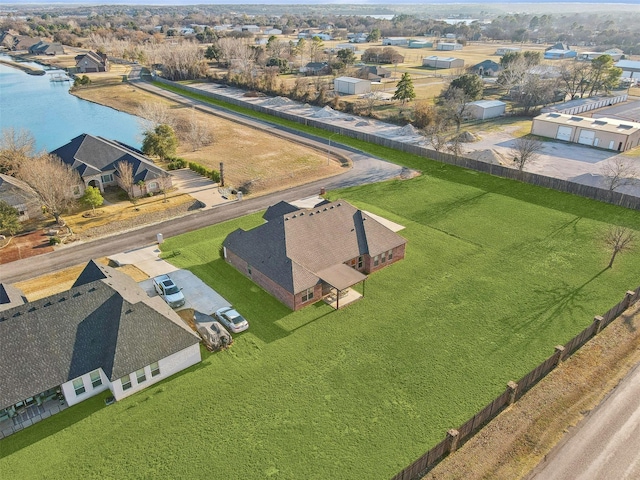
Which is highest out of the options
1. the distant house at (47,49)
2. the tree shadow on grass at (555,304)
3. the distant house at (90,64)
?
the distant house at (47,49)

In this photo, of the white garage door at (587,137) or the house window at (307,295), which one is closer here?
the house window at (307,295)

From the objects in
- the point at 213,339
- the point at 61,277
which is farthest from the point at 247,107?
the point at 213,339

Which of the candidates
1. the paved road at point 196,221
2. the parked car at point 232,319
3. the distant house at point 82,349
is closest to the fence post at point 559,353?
the parked car at point 232,319

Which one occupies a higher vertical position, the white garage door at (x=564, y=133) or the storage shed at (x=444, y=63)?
the storage shed at (x=444, y=63)

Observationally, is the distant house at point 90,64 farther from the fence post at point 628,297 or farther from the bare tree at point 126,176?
the fence post at point 628,297

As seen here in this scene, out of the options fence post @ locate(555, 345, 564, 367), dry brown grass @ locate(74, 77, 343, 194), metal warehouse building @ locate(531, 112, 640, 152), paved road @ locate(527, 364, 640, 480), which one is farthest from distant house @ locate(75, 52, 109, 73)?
paved road @ locate(527, 364, 640, 480)

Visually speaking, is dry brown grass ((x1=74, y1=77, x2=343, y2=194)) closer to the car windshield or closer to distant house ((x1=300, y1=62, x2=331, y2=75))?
the car windshield

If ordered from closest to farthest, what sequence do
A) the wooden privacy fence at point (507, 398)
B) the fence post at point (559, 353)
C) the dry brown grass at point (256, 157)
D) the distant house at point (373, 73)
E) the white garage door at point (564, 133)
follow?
1. the wooden privacy fence at point (507, 398)
2. the fence post at point (559, 353)
3. the dry brown grass at point (256, 157)
4. the white garage door at point (564, 133)
5. the distant house at point (373, 73)
